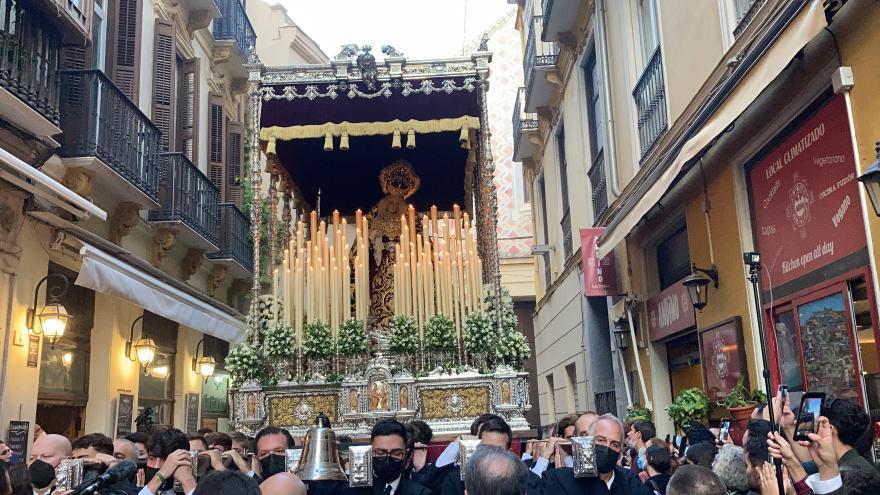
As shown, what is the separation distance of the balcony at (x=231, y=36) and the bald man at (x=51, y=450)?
10800mm

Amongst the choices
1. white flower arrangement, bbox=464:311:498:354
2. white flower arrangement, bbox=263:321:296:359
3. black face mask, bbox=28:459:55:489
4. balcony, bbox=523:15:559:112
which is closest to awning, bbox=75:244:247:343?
white flower arrangement, bbox=263:321:296:359

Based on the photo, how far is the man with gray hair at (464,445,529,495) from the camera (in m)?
2.46

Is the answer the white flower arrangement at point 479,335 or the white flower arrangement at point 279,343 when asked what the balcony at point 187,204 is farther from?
the white flower arrangement at point 479,335

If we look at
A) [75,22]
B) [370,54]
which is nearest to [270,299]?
[370,54]

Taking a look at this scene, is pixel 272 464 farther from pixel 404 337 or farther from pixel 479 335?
pixel 479 335

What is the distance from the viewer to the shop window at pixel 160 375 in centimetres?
1092

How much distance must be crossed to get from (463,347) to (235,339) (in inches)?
209

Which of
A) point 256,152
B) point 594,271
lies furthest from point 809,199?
point 256,152

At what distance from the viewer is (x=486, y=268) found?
342 inches

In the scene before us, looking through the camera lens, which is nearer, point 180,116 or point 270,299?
point 270,299

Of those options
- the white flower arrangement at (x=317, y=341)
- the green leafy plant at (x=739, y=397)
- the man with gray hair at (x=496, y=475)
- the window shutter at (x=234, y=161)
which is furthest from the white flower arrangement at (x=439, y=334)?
the window shutter at (x=234, y=161)

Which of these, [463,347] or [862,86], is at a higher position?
[862,86]

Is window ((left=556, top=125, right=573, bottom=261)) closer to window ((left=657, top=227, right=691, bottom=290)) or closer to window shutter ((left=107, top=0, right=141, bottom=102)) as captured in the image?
window ((left=657, top=227, right=691, bottom=290))

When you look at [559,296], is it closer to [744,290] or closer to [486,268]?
[486,268]
